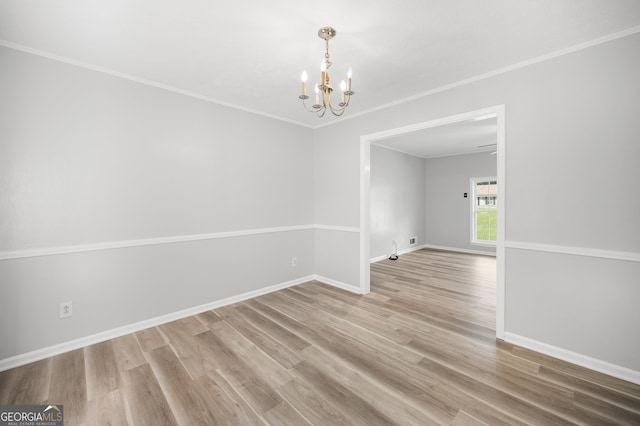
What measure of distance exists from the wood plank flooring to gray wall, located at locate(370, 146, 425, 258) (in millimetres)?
3249

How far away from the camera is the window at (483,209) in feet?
22.6

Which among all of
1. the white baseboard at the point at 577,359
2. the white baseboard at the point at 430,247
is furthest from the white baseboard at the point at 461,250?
the white baseboard at the point at 577,359

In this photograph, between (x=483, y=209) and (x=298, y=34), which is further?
(x=483, y=209)

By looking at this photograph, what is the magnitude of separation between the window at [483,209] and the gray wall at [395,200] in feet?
4.34

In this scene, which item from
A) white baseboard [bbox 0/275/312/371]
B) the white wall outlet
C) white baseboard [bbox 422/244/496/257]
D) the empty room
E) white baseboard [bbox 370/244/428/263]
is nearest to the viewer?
the empty room

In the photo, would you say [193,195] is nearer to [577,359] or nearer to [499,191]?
[499,191]

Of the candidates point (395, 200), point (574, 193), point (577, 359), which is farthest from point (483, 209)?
point (577, 359)

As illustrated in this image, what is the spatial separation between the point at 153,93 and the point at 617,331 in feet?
16.2

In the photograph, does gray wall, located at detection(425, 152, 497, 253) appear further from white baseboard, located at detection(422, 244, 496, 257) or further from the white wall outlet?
the white wall outlet

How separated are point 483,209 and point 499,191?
16.6ft

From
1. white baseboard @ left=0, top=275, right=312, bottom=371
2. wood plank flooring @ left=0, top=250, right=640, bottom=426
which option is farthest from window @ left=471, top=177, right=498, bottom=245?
white baseboard @ left=0, top=275, right=312, bottom=371

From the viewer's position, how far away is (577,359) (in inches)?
89.2

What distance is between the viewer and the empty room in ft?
6.13

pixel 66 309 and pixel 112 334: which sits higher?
pixel 66 309
